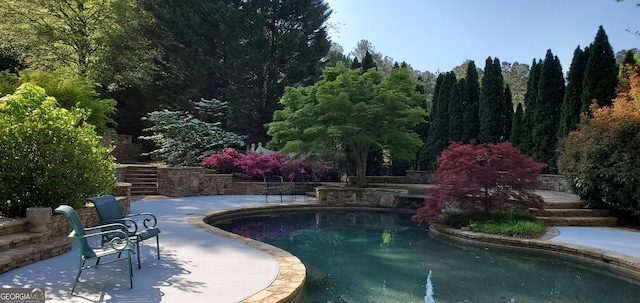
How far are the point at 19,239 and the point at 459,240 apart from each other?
6.95m

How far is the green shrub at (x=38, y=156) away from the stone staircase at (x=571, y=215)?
8716 mm

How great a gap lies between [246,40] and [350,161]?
8666 millimetres

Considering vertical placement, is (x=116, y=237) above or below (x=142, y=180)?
below

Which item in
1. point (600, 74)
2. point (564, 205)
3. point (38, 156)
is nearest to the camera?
point (38, 156)

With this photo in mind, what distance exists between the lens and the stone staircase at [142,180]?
43.3 ft

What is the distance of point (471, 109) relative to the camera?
16.9 metres

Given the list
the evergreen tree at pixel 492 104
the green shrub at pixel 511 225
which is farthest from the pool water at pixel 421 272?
the evergreen tree at pixel 492 104

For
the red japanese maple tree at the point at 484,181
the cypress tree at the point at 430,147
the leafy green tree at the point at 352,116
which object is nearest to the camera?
the red japanese maple tree at the point at 484,181

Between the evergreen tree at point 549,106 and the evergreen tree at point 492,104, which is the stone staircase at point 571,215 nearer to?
the evergreen tree at point 549,106

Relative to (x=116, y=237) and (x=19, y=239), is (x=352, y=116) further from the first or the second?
(x=19, y=239)

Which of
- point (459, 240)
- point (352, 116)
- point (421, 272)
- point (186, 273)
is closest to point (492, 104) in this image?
point (352, 116)

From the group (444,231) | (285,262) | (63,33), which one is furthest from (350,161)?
(63,33)

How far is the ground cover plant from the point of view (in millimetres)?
8133

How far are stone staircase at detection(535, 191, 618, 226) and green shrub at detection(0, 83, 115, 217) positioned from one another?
28.6 ft
